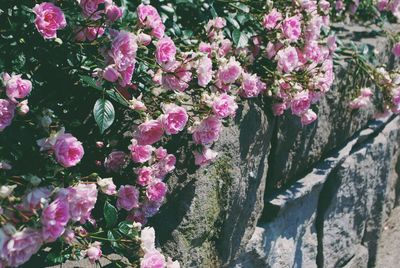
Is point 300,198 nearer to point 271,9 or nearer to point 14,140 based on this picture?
point 271,9

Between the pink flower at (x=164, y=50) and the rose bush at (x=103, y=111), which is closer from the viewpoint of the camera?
the rose bush at (x=103, y=111)

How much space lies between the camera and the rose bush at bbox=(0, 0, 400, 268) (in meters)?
1.42

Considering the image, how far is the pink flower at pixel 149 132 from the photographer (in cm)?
171

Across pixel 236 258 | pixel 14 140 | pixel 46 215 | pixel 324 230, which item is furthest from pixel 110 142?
pixel 324 230

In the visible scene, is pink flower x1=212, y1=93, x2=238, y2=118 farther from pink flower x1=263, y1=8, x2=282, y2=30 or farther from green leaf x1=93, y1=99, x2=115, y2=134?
pink flower x1=263, y1=8, x2=282, y2=30

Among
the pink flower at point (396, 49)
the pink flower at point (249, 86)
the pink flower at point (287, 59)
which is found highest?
the pink flower at point (396, 49)

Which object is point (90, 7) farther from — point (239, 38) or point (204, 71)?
point (239, 38)

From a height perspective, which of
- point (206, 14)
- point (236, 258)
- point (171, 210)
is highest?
point (206, 14)

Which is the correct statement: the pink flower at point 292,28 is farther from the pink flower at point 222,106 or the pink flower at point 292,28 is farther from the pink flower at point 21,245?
the pink flower at point 21,245

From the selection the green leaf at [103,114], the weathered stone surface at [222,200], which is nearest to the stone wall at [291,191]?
the weathered stone surface at [222,200]

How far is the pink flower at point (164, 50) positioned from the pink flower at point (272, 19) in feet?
2.21

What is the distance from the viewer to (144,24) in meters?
1.72

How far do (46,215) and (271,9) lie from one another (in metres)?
1.29

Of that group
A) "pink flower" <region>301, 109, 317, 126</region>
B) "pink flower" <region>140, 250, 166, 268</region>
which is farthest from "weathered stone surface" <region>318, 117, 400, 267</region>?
"pink flower" <region>140, 250, 166, 268</region>
